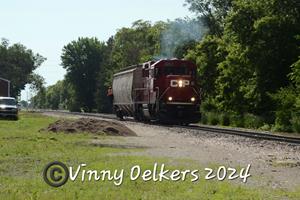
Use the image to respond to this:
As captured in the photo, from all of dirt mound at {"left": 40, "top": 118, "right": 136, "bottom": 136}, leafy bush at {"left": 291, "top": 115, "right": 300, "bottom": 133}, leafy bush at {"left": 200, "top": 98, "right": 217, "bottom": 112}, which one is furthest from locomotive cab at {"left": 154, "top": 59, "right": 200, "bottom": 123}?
leafy bush at {"left": 200, "top": 98, "right": 217, "bottom": 112}

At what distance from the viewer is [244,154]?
18.6 metres

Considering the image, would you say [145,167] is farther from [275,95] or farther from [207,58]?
[207,58]

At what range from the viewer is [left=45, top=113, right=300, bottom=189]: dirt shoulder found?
1323cm

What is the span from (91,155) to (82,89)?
122 metres

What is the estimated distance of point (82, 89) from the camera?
138 metres

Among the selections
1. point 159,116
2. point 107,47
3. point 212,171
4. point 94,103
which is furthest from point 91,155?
point 107,47

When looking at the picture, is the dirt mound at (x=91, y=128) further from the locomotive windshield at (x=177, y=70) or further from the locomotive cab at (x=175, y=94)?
the locomotive windshield at (x=177, y=70)

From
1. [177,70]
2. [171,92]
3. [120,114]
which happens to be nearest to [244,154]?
[171,92]

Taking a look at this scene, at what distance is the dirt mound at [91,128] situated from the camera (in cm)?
2936

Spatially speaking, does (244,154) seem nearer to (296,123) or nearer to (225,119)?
(296,123)

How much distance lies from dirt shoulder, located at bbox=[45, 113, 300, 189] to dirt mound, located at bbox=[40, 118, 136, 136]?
396 cm

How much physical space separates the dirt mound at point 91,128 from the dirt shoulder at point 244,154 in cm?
396
